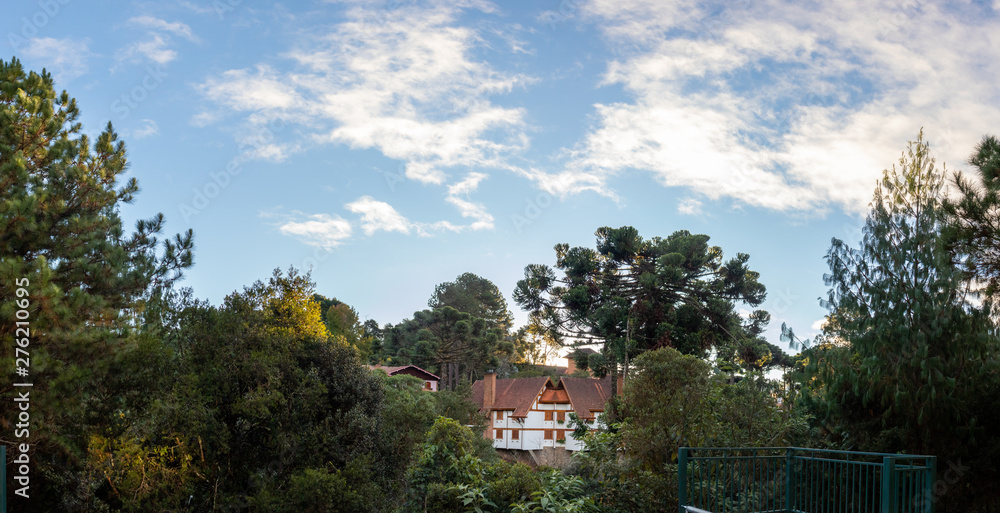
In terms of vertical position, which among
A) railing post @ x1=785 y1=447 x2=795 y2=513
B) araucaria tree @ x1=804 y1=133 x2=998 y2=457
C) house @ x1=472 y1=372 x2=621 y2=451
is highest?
araucaria tree @ x1=804 y1=133 x2=998 y2=457

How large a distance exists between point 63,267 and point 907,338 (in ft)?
38.2

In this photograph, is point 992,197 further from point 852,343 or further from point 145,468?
point 145,468

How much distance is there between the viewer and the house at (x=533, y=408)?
129ft

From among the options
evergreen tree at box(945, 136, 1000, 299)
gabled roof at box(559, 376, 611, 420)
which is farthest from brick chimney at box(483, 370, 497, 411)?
evergreen tree at box(945, 136, 1000, 299)

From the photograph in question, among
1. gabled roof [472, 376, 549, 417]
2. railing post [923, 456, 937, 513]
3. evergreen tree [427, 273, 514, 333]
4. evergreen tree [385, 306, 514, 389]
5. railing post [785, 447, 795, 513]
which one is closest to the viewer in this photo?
railing post [923, 456, 937, 513]

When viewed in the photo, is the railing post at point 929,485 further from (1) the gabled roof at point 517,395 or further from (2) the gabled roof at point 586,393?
(1) the gabled roof at point 517,395

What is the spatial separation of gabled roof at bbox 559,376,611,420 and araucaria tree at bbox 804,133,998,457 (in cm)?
2992

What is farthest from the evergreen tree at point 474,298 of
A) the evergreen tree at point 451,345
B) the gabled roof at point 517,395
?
the gabled roof at point 517,395

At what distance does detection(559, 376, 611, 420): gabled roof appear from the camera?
129ft

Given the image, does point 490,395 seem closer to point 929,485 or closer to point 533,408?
point 533,408

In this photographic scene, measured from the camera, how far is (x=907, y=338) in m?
8.42

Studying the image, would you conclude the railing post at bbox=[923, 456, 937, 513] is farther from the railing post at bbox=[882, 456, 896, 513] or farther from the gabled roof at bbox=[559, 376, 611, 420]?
the gabled roof at bbox=[559, 376, 611, 420]

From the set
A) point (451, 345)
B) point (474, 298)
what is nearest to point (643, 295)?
point (451, 345)

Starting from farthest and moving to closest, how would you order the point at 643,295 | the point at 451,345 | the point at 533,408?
the point at 451,345, the point at 533,408, the point at 643,295
